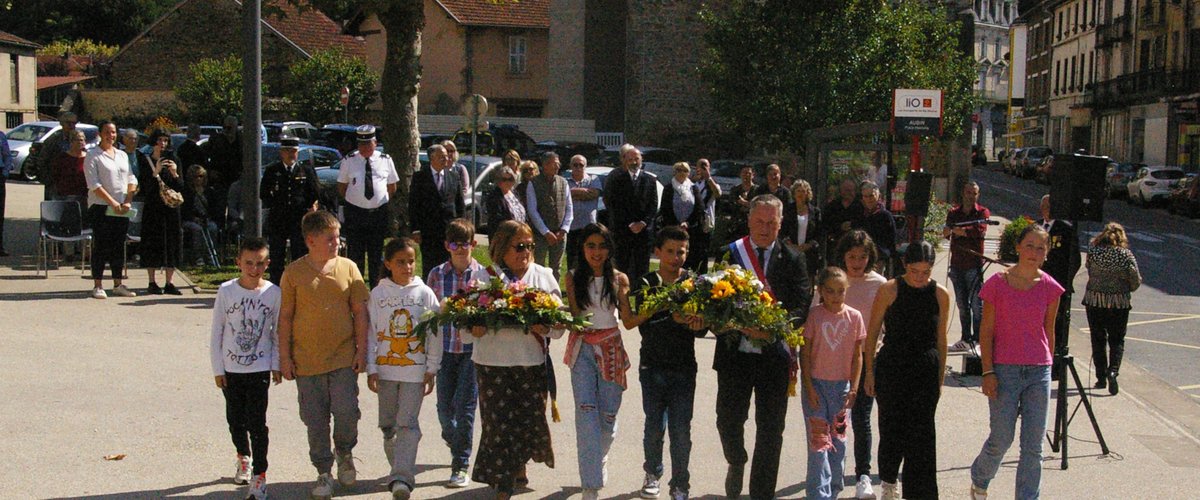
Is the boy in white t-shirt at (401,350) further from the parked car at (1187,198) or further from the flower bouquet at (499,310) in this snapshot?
the parked car at (1187,198)

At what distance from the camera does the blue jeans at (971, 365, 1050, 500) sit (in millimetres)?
7102

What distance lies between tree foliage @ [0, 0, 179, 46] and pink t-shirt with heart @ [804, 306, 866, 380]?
2883 inches

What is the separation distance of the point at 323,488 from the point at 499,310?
4.66ft

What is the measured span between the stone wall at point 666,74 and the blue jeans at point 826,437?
129 feet

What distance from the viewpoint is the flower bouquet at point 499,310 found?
672cm

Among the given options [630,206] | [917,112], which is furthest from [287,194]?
[917,112]

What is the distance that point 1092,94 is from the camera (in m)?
66.4

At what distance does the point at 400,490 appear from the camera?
22.6 ft

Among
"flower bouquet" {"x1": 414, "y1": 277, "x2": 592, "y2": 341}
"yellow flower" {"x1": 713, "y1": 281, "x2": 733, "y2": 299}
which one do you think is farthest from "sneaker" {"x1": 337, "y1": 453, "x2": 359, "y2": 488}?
"yellow flower" {"x1": 713, "y1": 281, "x2": 733, "y2": 299}

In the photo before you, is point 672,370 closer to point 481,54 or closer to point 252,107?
point 252,107

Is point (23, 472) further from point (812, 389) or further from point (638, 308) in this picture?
point (812, 389)

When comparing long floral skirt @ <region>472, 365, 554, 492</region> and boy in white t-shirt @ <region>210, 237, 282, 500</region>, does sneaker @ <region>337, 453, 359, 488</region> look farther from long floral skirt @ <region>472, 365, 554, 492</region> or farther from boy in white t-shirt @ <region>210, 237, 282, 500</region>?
long floral skirt @ <region>472, 365, 554, 492</region>

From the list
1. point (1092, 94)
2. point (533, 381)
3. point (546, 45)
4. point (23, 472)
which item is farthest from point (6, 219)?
point (1092, 94)

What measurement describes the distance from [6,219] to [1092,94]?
5834cm
